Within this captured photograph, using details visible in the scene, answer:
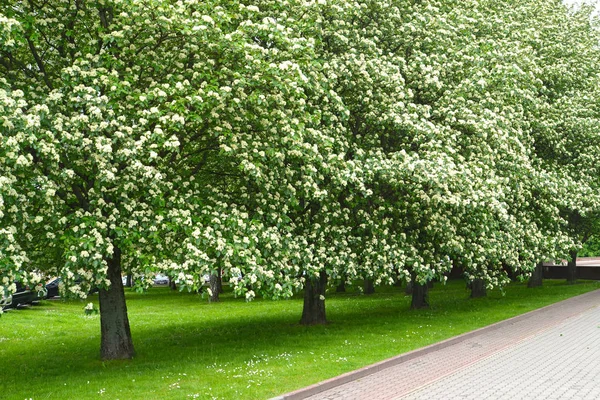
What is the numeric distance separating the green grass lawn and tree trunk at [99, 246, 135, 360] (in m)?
0.35

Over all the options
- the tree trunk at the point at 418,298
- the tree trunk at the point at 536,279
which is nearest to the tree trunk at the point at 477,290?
the tree trunk at the point at 418,298

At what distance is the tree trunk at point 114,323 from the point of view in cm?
1466

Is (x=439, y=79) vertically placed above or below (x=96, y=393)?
above

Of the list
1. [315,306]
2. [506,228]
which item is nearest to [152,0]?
[315,306]

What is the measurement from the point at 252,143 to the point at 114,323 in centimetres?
557

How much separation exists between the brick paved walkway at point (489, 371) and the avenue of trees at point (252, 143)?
2.65m

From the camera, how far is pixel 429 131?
53.1 feet

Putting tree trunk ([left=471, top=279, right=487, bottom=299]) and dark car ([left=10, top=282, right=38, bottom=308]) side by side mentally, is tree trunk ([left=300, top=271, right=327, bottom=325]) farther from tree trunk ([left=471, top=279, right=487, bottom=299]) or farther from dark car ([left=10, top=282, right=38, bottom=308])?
dark car ([left=10, top=282, right=38, bottom=308])

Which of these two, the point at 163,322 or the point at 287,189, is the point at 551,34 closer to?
the point at 287,189

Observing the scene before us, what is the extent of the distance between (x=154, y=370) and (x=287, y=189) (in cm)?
512

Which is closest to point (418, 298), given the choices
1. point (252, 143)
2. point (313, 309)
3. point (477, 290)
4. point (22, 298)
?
point (477, 290)

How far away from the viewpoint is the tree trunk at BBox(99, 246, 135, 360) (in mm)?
14656

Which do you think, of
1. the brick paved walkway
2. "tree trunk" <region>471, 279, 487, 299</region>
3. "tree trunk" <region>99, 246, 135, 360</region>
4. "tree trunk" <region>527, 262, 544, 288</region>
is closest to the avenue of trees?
"tree trunk" <region>99, 246, 135, 360</region>

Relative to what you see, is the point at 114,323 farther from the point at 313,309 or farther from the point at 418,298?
the point at 418,298
